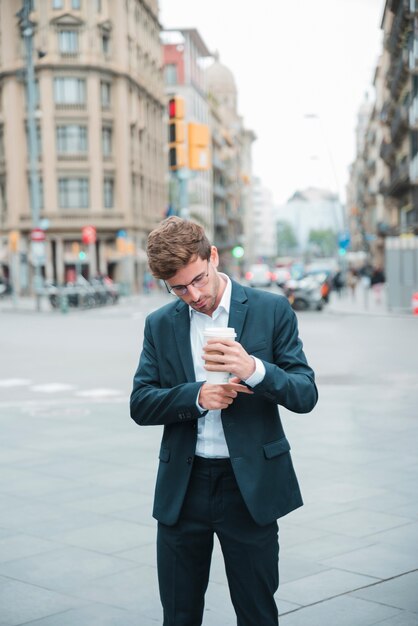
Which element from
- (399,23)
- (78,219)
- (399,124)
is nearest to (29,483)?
(399,23)

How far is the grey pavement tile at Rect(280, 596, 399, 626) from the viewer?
4.73 meters

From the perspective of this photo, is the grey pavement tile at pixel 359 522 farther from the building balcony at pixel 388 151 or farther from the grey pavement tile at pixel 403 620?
the building balcony at pixel 388 151

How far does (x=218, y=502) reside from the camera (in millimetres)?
3412

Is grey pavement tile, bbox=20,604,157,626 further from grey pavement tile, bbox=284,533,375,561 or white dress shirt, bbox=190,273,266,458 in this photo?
white dress shirt, bbox=190,273,266,458

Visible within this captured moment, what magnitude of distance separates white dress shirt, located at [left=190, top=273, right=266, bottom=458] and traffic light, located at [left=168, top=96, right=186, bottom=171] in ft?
53.6

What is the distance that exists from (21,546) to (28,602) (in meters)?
1.06

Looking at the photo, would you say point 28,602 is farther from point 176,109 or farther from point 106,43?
point 106,43

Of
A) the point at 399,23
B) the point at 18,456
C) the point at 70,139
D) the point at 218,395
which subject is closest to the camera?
the point at 218,395

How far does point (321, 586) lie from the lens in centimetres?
529

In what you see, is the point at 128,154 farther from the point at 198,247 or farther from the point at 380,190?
the point at 198,247

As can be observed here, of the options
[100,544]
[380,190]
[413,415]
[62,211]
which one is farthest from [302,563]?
[380,190]

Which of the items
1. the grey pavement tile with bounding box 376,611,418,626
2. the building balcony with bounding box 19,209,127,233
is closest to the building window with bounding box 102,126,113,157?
the building balcony with bounding box 19,209,127,233

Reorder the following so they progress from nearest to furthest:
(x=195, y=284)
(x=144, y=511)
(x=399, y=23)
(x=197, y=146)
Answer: (x=195, y=284), (x=144, y=511), (x=197, y=146), (x=399, y=23)

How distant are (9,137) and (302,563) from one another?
6647 cm
